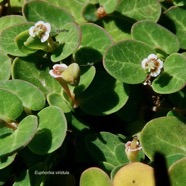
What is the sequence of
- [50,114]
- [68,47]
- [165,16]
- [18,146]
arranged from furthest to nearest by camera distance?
[165,16], [68,47], [50,114], [18,146]

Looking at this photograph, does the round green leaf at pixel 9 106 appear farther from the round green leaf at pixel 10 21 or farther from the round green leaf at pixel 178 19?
the round green leaf at pixel 178 19

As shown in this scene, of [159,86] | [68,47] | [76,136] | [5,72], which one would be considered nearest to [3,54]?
[5,72]

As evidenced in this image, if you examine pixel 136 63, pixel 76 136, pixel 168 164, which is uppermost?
pixel 136 63

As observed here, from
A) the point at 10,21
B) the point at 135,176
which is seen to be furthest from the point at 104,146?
the point at 10,21

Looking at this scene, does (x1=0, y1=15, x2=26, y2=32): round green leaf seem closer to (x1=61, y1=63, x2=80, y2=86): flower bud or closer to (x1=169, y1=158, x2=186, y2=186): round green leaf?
(x1=61, y1=63, x2=80, y2=86): flower bud

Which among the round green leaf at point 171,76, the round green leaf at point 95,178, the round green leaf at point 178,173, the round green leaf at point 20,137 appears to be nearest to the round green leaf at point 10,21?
the round green leaf at point 20,137

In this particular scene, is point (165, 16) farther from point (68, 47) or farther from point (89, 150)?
point (89, 150)
